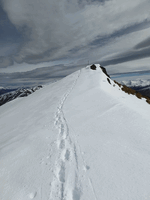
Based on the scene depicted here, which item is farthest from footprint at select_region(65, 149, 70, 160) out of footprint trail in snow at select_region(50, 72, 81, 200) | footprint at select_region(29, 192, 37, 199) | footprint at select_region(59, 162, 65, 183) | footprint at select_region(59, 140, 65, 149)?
footprint at select_region(29, 192, 37, 199)

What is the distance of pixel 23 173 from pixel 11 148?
7.84 feet

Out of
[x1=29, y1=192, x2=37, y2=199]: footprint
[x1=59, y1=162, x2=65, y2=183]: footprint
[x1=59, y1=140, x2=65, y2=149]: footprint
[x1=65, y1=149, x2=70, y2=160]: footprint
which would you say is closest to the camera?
[x1=29, y1=192, x2=37, y2=199]: footprint

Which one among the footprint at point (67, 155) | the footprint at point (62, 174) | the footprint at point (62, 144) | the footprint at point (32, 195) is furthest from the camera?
the footprint at point (62, 144)

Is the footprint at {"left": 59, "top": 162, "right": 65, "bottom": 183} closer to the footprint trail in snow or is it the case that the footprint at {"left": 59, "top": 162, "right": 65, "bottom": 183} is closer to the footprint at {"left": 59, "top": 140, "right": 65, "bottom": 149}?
the footprint trail in snow

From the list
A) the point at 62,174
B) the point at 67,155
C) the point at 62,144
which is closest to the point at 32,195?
the point at 62,174

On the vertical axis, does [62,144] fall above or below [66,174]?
below

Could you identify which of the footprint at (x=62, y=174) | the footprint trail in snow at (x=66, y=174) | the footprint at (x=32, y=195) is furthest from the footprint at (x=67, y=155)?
the footprint at (x=32, y=195)

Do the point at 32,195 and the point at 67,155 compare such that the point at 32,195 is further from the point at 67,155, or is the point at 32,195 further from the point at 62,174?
the point at 67,155

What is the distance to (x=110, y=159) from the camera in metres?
4.27

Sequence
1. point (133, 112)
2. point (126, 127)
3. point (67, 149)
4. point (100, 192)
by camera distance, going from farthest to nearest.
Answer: point (133, 112) → point (126, 127) → point (67, 149) → point (100, 192)

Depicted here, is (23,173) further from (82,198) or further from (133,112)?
(133,112)

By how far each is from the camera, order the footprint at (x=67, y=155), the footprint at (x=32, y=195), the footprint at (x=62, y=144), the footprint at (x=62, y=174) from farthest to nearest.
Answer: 1. the footprint at (x=62, y=144)
2. the footprint at (x=67, y=155)
3. the footprint at (x=62, y=174)
4. the footprint at (x=32, y=195)

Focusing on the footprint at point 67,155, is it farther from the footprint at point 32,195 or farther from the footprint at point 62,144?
the footprint at point 32,195

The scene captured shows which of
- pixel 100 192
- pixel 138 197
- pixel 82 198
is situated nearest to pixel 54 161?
pixel 82 198
